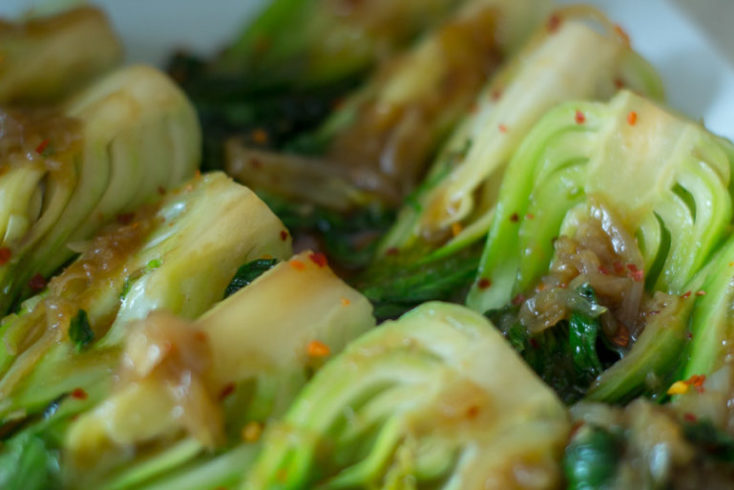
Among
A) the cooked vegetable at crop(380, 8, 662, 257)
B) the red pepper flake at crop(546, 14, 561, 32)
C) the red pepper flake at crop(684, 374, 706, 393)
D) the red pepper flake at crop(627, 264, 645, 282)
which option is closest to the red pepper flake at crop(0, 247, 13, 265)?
the cooked vegetable at crop(380, 8, 662, 257)

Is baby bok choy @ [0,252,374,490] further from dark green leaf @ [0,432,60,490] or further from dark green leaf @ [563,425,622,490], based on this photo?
dark green leaf @ [563,425,622,490]

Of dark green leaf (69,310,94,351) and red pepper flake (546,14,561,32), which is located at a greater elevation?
red pepper flake (546,14,561,32)

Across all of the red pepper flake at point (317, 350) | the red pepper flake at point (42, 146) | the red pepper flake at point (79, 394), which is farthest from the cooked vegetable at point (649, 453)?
the red pepper flake at point (42, 146)

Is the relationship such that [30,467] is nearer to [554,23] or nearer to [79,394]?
[79,394]

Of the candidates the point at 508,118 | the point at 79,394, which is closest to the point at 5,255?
the point at 79,394

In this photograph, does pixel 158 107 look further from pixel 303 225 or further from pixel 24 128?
pixel 303 225

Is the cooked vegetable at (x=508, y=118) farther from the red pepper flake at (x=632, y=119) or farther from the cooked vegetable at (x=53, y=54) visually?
the cooked vegetable at (x=53, y=54)
